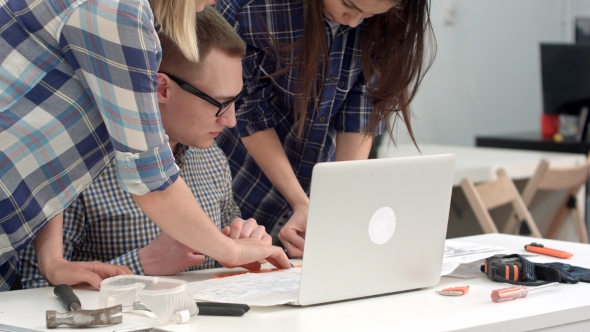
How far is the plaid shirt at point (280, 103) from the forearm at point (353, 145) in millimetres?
18

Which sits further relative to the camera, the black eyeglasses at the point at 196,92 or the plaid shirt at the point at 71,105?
the black eyeglasses at the point at 196,92

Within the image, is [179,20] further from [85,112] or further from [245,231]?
[245,231]

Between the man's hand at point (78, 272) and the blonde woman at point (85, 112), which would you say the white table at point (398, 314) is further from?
the blonde woman at point (85, 112)

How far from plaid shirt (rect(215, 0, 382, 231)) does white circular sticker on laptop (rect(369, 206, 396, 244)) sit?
0.62 meters

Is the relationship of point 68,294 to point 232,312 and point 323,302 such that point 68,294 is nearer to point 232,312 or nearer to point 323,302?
point 232,312

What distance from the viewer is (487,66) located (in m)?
5.14

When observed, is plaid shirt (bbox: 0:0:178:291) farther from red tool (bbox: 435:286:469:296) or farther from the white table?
red tool (bbox: 435:286:469:296)

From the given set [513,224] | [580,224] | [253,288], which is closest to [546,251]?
[253,288]

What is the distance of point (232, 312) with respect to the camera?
3.18ft

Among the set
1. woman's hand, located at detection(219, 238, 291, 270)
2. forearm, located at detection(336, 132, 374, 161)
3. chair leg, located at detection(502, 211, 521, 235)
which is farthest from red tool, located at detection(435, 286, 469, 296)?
chair leg, located at detection(502, 211, 521, 235)

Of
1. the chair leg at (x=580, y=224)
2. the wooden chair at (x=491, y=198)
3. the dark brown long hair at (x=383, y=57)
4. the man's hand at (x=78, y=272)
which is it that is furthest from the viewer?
the chair leg at (x=580, y=224)

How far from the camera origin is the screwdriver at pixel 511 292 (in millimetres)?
1055

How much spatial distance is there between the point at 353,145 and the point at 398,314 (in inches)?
31.0

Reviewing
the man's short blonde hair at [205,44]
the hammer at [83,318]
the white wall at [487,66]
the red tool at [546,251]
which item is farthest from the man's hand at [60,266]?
the white wall at [487,66]
